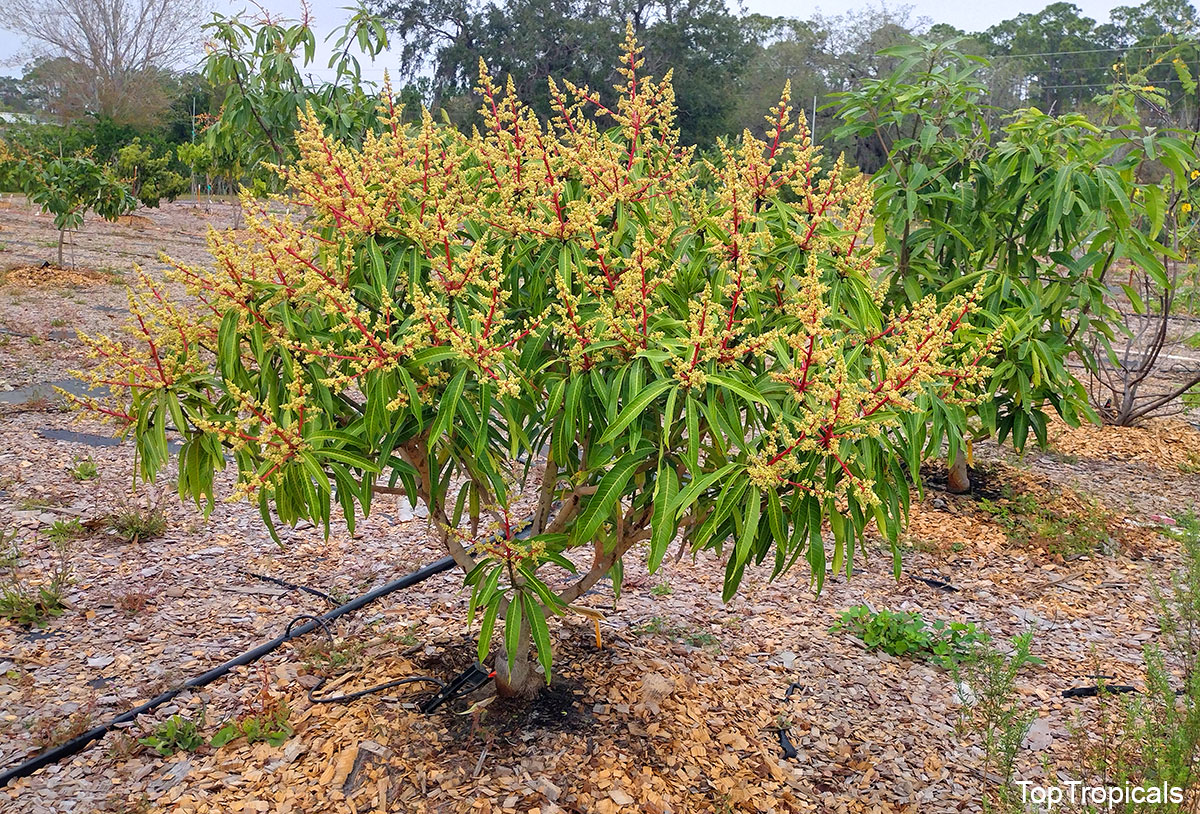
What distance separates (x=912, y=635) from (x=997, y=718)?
75cm

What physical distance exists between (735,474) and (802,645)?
169cm

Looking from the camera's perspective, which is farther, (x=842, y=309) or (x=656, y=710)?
(x=656, y=710)

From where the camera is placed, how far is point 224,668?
293 cm

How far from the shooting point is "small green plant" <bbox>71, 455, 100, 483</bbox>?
14.8 ft

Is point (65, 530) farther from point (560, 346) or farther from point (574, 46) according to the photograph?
point (574, 46)

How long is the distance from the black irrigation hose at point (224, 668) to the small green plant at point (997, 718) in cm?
204

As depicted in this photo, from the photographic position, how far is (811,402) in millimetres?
1871

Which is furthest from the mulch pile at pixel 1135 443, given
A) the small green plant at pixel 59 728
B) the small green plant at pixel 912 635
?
the small green plant at pixel 59 728

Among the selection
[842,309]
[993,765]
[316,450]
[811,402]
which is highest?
[842,309]

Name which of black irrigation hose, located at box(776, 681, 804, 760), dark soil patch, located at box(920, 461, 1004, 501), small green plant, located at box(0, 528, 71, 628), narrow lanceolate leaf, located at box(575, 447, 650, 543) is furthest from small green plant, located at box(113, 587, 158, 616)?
dark soil patch, located at box(920, 461, 1004, 501)

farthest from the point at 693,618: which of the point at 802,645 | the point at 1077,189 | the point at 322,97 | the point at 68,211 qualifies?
the point at 68,211

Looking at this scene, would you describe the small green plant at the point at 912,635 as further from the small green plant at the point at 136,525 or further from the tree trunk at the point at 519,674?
the small green plant at the point at 136,525

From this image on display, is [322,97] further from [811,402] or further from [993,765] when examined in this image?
[993,765]

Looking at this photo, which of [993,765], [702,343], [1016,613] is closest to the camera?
[702,343]
